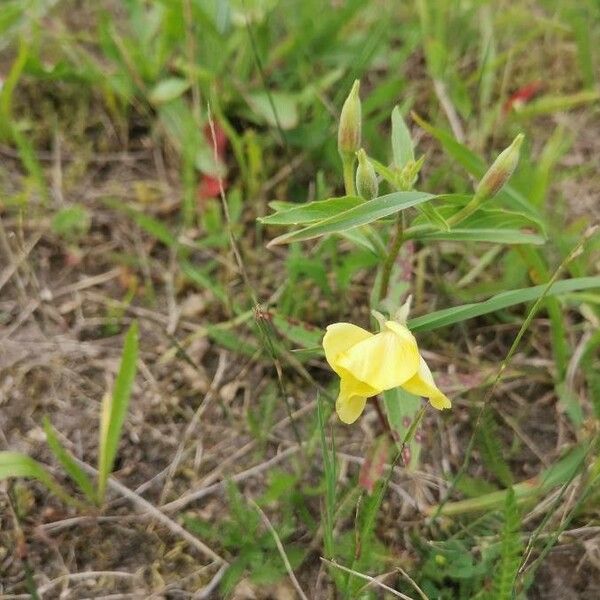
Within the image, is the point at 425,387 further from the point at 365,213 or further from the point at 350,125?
the point at 350,125

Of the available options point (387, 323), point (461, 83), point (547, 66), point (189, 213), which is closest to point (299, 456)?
point (387, 323)

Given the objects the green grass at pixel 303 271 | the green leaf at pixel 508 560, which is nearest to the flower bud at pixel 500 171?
the green grass at pixel 303 271

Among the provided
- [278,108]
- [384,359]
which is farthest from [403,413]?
[278,108]

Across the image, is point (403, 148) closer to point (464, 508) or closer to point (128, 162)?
point (464, 508)

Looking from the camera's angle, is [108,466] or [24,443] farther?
[24,443]

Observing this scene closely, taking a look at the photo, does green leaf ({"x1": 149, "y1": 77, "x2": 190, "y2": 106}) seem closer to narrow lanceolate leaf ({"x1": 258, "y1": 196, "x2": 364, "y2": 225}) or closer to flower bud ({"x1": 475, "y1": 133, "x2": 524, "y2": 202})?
narrow lanceolate leaf ({"x1": 258, "y1": 196, "x2": 364, "y2": 225})

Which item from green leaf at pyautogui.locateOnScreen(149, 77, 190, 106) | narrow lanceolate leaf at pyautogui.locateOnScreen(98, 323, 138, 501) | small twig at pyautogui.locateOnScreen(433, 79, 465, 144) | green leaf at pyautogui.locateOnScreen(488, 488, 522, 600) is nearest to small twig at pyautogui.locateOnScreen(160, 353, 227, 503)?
narrow lanceolate leaf at pyautogui.locateOnScreen(98, 323, 138, 501)

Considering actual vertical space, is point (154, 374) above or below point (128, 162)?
below
